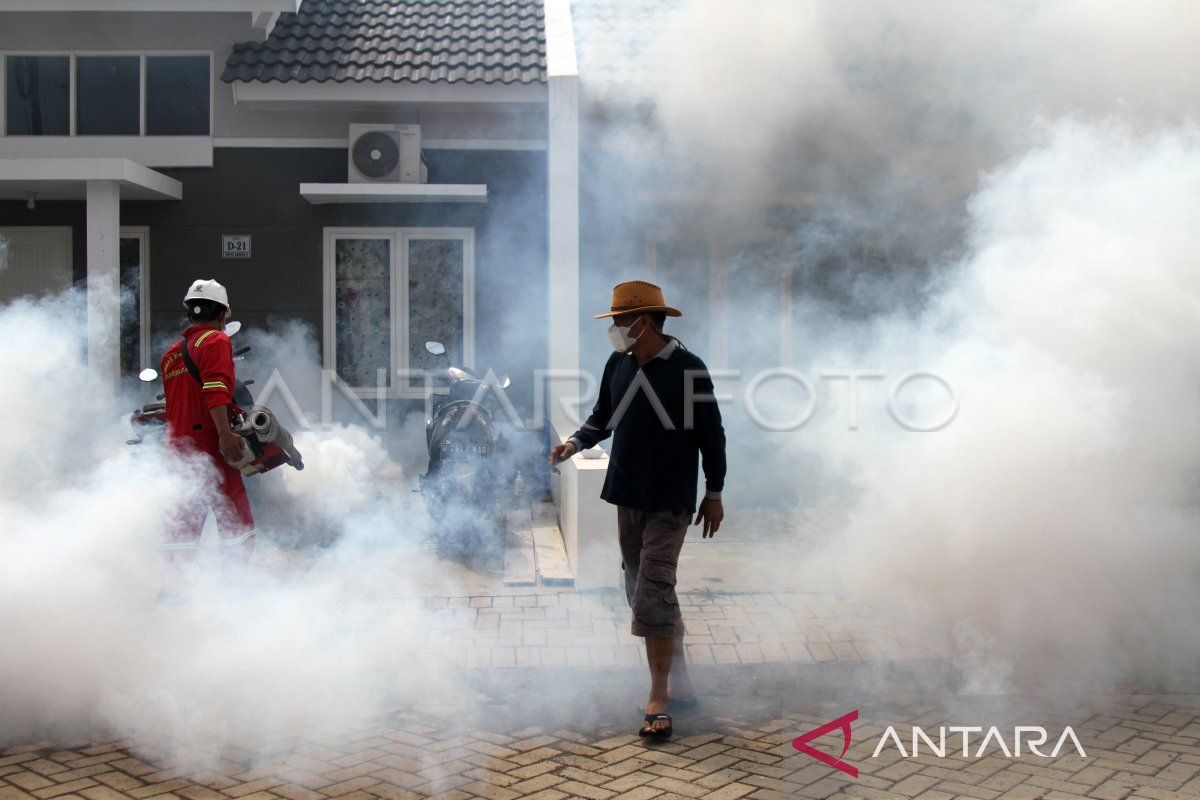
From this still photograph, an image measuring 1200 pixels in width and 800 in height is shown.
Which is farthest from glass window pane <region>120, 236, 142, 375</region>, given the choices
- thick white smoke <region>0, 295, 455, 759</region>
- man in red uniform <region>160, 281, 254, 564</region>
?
man in red uniform <region>160, 281, 254, 564</region>

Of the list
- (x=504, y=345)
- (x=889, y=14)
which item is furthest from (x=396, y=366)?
(x=889, y=14)

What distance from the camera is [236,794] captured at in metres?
3.30

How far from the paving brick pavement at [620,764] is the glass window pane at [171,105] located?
656cm

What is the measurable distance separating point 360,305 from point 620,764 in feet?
20.4

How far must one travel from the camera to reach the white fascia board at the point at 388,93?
8.45 m

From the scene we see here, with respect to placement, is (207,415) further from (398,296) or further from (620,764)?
(398,296)

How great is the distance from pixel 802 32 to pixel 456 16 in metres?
3.71

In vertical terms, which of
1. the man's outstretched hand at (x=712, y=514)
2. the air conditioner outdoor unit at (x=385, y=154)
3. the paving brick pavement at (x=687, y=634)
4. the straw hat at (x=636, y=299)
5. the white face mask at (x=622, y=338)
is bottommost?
the paving brick pavement at (x=687, y=634)

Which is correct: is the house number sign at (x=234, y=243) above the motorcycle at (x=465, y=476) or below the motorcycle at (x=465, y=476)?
above

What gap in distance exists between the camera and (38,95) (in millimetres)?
9055

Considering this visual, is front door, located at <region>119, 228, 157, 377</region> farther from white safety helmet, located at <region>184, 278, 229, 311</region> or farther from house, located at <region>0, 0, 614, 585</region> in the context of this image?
white safety helmet, located at <region>184, 278, 229, 311</region>

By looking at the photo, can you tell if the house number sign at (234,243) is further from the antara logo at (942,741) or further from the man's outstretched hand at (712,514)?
the antara logo at (942,741)

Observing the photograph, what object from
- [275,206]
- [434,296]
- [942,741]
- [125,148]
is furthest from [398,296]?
[942,741]

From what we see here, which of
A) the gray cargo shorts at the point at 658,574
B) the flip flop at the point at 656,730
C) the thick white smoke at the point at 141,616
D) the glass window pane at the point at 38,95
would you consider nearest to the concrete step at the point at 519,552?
the thick white smoke at the point at 141,616
